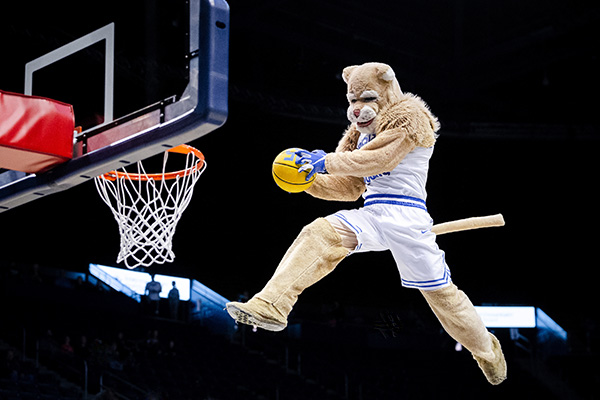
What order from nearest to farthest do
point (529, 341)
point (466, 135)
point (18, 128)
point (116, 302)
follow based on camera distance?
point (18, 128)
point (116, 302)
point (466, 135)
point (529, 341)

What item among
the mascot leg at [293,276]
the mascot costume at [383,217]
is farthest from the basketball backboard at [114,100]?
the mascot leg at [293,276]

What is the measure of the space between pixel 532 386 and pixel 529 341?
126 centimetres

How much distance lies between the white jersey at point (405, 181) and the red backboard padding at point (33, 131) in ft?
5.24

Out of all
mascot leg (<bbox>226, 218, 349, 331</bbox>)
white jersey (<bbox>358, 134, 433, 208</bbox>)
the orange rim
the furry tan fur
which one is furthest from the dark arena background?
white jersey (<bbox>358, 134, 433, 208</bbox>)

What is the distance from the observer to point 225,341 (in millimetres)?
14234

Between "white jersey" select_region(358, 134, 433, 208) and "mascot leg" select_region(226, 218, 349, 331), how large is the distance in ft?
1.05

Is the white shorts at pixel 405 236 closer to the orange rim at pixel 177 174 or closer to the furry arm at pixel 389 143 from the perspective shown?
the furry arm at pixel 389 143

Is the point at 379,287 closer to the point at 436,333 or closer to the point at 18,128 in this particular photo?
the point at 436,333

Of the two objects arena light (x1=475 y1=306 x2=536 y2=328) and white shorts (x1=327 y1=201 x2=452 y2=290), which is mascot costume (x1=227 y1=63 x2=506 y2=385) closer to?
white shorts (x1=327 y1=201 x2=452 y2=290)

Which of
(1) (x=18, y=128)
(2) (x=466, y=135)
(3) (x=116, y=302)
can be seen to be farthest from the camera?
(2) (x=466, y=135)

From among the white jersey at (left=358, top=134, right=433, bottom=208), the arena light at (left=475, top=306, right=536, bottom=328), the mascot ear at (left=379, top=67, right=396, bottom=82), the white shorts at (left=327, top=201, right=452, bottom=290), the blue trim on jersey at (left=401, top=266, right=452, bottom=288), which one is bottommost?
the arena light at (left=475, top=306, right=536, bottom=328)

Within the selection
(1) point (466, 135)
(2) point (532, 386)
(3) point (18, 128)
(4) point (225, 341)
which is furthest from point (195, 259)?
(3) point (18, 128)

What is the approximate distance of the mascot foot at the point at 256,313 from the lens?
3.50 m

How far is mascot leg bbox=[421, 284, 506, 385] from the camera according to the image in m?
3.98
